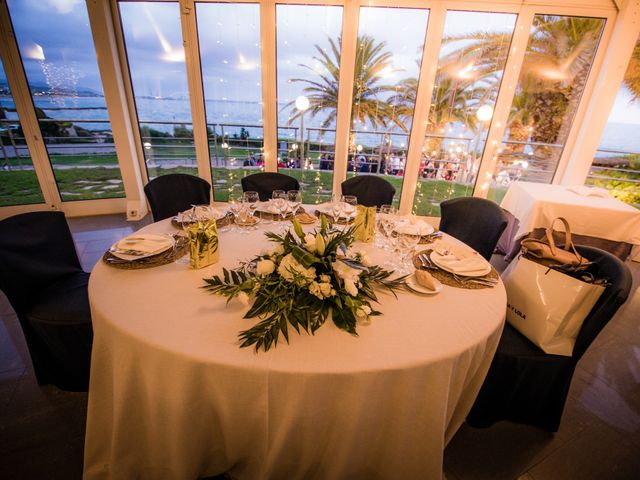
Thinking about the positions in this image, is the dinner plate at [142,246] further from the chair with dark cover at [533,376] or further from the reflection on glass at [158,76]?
the reflection on glass at [158,76]

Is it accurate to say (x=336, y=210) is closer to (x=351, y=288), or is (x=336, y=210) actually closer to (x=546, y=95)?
(x=351, y=288)

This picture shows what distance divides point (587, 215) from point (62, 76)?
18.7ft

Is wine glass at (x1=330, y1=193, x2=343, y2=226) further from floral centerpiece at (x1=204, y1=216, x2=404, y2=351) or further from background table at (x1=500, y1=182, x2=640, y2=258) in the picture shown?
background table at (x1=500, y1=182, x2=640, y2=258)

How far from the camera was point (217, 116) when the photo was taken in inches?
146

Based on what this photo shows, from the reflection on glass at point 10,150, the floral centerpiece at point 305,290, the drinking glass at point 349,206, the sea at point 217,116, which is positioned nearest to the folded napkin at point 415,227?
the drinking glass at point 349,206

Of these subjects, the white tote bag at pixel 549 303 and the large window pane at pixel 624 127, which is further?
the large window pane at pixel 624 127

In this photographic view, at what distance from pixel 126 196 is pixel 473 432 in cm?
432

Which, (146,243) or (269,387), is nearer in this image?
A: (269,387)

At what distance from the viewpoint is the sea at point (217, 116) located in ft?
11.5

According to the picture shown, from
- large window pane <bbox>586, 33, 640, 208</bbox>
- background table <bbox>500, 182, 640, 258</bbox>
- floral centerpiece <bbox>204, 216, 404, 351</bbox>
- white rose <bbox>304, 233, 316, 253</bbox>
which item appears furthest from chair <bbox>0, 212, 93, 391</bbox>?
large window pane <bbox>586, 33, 640, 208</bbox>

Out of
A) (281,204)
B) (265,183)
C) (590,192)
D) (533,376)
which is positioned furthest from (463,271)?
(590,192)

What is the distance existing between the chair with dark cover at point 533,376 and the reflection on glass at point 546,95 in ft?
9.83

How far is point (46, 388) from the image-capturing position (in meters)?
1.46

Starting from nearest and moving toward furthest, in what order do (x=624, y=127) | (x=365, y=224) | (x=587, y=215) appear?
1. (x=365, y=224)
2. (x=587, y=215)
3. (x=624, y=127)
